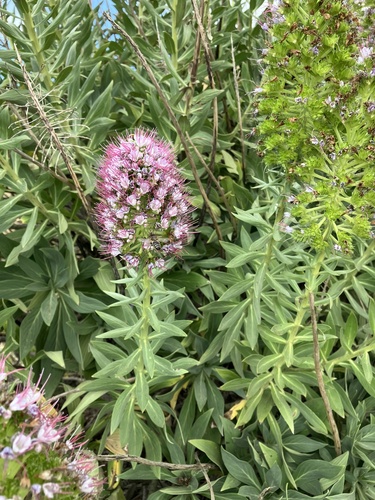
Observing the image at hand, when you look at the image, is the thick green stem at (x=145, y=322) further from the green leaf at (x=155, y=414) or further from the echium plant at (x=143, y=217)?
the green leaf at (x=155, y=414)

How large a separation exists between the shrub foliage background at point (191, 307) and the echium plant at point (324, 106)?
9cm

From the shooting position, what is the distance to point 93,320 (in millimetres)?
2170

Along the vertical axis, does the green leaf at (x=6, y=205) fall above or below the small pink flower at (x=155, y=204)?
below

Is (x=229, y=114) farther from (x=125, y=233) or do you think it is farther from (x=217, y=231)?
(x=125, y=233)

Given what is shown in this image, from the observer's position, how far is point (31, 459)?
1064 mm

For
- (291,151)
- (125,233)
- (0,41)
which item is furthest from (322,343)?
(0,41)

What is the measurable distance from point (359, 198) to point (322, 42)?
0.44 m

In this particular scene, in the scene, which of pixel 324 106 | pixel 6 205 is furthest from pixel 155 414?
pixel 324 106

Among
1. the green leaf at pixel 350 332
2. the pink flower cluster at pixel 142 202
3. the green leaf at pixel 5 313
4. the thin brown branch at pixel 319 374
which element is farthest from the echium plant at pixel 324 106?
the green leaf at pixel 5 313

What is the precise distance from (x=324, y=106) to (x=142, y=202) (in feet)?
1.92

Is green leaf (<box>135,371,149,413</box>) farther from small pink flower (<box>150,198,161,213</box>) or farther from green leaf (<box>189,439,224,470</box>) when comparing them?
small pink flower (<box>150,198,161,213</box>)

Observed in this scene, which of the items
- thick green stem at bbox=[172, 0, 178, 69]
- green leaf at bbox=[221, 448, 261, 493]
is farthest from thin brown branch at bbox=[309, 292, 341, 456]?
thick green stem at bbox=[172, 0, 178, 69]

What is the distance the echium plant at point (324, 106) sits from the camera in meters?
1.33

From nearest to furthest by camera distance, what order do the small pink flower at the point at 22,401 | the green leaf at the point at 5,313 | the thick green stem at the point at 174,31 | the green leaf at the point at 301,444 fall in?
the small pink flower at the point at 22,401 → the green leaf at the point at 301,444 → the green leaf at the point at 5,313 → the thick green stem at the point at 174,31
